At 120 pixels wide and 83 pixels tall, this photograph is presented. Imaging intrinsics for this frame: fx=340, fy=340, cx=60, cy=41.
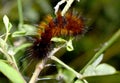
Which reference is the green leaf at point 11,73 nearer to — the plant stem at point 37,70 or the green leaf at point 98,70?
the plant stem at point 37,70

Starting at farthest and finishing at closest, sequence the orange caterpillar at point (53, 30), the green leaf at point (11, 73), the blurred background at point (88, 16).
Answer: the blurred background at point (88, 16), the orange caterpillar at point (53, 30), the green leaf at point (11, 73)

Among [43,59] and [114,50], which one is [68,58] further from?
[43,59]

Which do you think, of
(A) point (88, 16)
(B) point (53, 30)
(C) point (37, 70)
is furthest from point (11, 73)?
(A) point (88, 16)

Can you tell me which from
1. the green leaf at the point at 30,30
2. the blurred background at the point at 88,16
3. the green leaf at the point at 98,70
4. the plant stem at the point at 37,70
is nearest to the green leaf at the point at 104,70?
the green leaf at the point at 98,70

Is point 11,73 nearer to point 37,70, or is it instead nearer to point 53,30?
point 37,70

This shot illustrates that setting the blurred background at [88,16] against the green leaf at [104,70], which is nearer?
the green leaf at [104,70]

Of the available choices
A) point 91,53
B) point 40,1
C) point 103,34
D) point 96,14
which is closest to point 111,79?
point 91,53

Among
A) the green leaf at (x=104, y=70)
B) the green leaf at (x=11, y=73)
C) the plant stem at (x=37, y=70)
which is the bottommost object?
the green leaf at (x=104, y=70)
